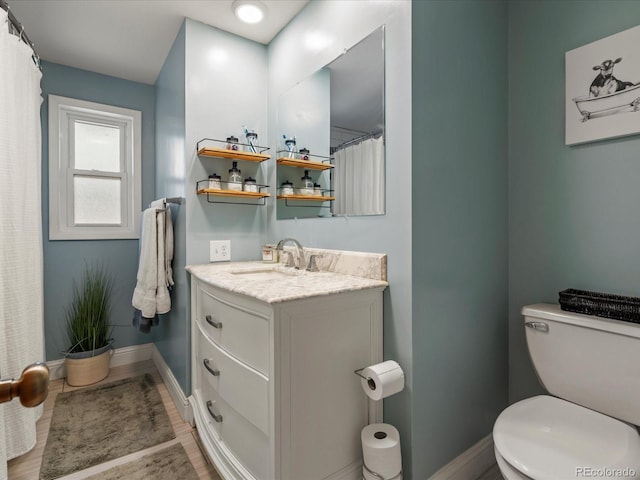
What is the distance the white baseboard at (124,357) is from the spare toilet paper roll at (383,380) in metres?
2.32

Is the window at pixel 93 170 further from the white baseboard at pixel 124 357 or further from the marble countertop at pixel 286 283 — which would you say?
the marble countertop at pixel 286 283

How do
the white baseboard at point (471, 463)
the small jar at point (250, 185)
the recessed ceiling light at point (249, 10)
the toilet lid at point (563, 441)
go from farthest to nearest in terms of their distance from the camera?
the small jar at point (250, 185)
the recessed ceiling light at point (249, 10)
the white baseboard at point (471, 463)
the toilet lid at point (563, 441)

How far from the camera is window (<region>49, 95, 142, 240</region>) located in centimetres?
244

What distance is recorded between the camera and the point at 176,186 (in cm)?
204

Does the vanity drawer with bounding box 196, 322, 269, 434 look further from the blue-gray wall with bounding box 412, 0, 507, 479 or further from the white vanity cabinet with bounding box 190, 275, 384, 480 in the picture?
the blue-gray wall with bounding box 412, 0, 507, 479

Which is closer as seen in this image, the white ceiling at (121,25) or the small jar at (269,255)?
the white ceiling at (121,25)

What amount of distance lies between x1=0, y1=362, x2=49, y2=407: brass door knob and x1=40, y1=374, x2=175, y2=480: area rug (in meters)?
1.43

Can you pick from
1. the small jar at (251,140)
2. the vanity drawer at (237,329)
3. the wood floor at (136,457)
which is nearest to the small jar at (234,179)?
the small jar at (251,140)

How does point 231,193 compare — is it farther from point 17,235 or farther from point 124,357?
point 124,357

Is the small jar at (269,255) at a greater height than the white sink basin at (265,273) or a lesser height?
greater

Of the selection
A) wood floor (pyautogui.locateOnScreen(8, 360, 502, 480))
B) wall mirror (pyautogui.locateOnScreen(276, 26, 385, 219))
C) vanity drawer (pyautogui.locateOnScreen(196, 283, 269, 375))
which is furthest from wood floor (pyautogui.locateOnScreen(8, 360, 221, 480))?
wall mirror (pyautogui.locateOnScreen(276, 26, 385, 219))

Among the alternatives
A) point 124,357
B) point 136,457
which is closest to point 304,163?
point 136,457

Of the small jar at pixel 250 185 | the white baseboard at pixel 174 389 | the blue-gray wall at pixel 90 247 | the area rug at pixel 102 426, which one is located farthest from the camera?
the blue-gray wall at pixel 90 247

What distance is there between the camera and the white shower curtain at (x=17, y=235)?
1.41m
